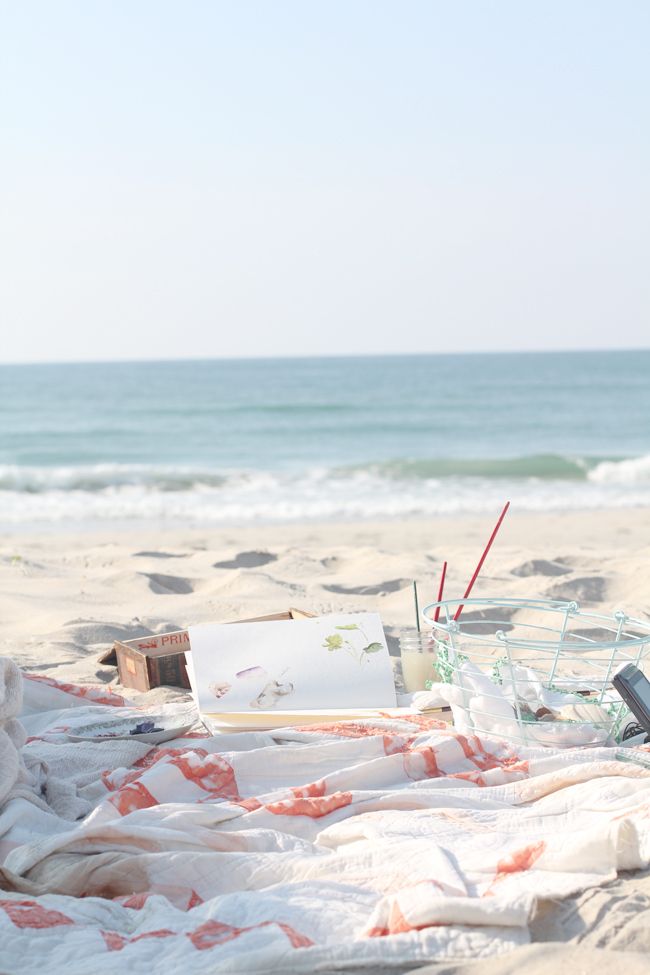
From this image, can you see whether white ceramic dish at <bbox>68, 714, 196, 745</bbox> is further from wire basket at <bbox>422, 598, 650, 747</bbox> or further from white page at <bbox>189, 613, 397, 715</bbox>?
wire basket at <bbox>422, 598, 650, 747</bbox>

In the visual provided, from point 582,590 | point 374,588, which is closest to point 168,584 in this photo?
point 374,588

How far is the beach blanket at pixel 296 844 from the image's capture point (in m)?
1.89

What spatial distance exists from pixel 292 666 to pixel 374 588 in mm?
2409

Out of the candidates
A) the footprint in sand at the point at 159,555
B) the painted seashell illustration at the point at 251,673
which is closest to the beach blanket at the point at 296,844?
the painted seashell illustration at the point at 251,673

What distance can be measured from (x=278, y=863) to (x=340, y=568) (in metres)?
4.25

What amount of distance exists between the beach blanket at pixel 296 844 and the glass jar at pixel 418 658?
0.43 meters

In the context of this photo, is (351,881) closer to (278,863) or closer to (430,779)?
(278,863)

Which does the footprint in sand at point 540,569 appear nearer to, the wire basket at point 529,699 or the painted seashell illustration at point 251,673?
the wire basket at point 529,699

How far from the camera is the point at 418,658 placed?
3475 mm

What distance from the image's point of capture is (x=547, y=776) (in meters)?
2.56

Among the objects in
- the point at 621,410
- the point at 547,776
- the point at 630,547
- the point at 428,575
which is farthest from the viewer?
the point at 621,410

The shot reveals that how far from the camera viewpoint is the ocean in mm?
12211

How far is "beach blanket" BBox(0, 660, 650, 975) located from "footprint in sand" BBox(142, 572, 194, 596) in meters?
2.68

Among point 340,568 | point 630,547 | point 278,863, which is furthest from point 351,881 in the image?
point 630,547
